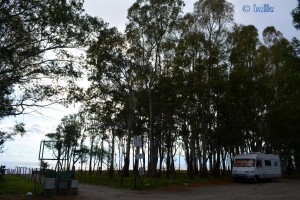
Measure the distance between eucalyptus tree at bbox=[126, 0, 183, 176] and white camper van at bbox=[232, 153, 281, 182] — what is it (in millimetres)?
8973

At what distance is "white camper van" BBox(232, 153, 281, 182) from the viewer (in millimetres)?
29172

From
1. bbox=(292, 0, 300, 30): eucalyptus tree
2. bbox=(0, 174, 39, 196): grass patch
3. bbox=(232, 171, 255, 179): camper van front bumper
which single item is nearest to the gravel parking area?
bbox=(0, 174, 39, 196): grass patch

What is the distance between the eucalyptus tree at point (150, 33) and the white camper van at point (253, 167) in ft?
29.4

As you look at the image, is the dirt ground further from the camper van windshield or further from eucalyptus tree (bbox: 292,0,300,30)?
eucalyptus tree (bbox: 292,0,300,30)

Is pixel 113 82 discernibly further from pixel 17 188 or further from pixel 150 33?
pixel 17 188

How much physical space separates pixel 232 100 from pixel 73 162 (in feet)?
119

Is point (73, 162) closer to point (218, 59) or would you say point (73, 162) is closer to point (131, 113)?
point (131, 113)

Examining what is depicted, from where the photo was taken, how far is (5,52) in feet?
53.2

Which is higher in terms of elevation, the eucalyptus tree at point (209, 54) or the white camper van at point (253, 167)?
the eucalyptus tree at point (209, 54)

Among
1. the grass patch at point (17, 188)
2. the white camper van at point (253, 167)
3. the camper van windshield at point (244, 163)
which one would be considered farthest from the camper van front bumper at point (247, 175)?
the grass patch at point (17, 188)

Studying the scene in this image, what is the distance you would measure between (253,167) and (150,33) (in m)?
Result: 16.9

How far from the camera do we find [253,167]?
2920cm

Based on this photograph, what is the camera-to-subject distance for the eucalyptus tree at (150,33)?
110 feet

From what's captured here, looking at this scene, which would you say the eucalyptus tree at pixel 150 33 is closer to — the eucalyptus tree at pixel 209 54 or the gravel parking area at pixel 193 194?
the eucalyptus tree at pixel 209 54
